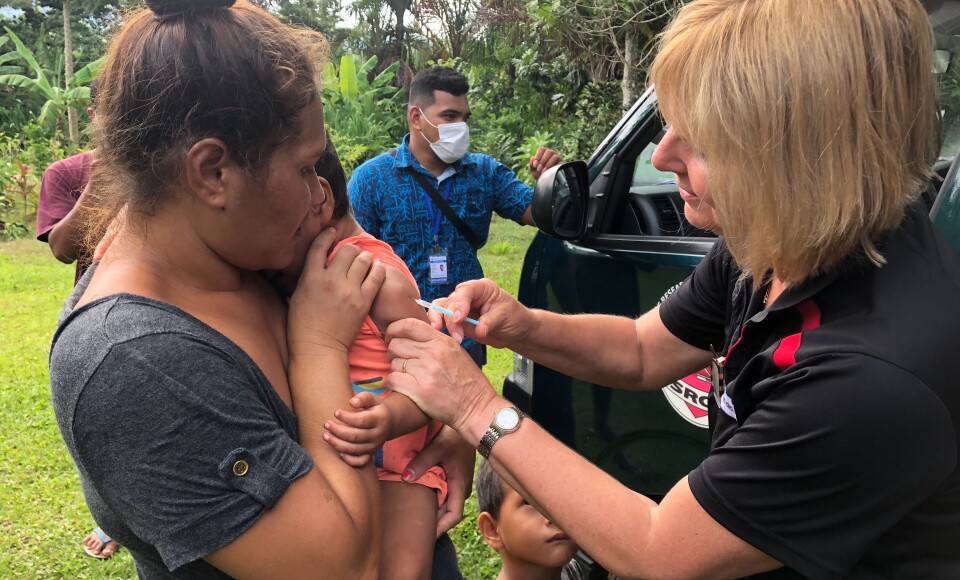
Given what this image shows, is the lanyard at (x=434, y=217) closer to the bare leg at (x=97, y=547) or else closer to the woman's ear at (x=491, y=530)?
the woman's ear at (x=491, y=530)

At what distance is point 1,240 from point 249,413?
12.1 m

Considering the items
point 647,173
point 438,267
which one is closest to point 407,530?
point 647,173

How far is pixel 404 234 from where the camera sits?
4020mm

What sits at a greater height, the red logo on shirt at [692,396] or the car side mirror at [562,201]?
the car side mirror at [562,201]

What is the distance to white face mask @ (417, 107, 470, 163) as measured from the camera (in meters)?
4.23

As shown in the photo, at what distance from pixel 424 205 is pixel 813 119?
2.98 meters

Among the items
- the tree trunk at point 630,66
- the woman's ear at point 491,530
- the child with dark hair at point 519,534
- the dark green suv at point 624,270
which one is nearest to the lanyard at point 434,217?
the dark green suv at point 624,270

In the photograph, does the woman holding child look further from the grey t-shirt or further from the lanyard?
the lanyard

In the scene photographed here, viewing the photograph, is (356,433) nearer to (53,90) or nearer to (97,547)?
(97,547)

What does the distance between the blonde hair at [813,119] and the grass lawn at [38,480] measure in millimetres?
2637

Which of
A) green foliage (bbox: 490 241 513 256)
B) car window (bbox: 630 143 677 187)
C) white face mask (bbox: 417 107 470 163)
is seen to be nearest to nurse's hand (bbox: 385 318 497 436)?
car window (bbox: 630 143 677 187)

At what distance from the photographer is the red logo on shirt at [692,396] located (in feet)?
7.18

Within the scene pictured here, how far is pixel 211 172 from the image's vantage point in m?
1.20

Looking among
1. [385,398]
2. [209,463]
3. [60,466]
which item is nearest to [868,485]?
[385,398]
